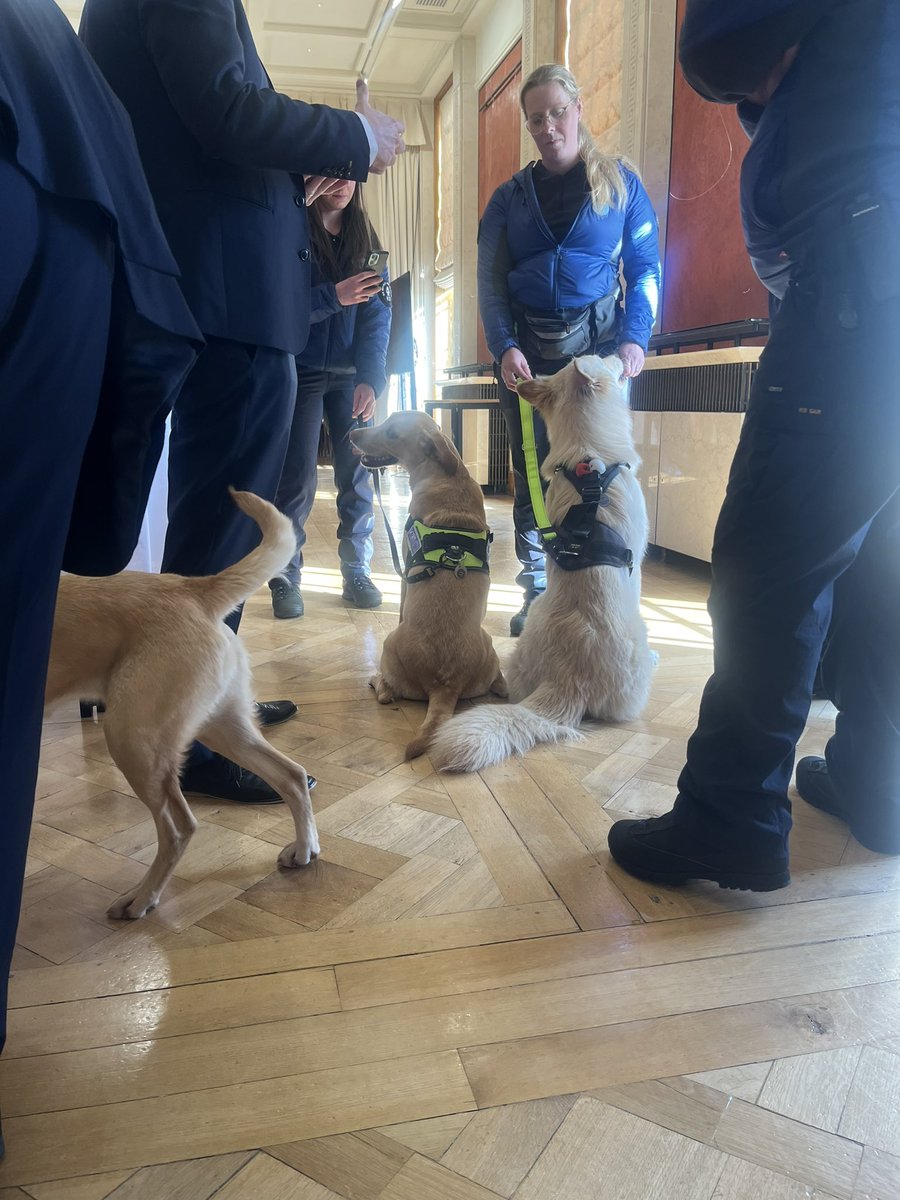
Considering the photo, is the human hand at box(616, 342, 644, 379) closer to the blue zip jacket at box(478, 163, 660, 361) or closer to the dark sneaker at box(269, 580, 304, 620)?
the blue zip jacket at box(478, 163, 660, 361)

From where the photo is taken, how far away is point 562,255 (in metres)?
2.87

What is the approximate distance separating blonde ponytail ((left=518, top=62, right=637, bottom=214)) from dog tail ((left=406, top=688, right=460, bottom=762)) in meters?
1.80

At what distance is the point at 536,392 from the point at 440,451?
0.34 meters

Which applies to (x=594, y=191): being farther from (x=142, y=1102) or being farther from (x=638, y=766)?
(x=142, y=1102)

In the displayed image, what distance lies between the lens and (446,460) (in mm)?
2502

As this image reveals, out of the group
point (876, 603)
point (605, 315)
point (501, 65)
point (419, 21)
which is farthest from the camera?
point (419, 21)

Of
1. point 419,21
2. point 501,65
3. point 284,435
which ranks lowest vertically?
point 284,435

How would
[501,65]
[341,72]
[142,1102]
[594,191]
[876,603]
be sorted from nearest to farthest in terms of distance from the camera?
[142,1102] < [876,603] < [594,191] < [501,65] < [341,72]

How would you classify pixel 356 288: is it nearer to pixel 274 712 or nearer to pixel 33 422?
pixel 274 712

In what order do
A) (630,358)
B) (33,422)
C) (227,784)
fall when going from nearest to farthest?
(33,422), (227,784), (630,358)

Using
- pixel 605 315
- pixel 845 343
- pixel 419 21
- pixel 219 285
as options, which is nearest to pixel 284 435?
pixel 219 285

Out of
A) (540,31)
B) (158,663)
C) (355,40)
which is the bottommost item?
(158,663)

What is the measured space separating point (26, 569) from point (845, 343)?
1.12 metres

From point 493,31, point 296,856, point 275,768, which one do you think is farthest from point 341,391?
point 493,31
